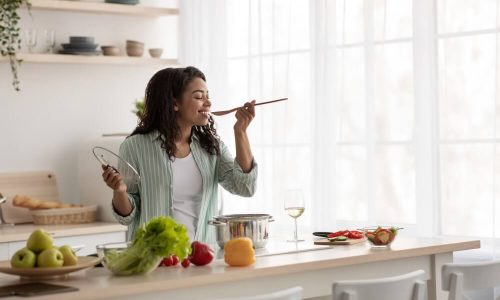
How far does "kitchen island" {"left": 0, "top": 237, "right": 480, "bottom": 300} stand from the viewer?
2.58 m

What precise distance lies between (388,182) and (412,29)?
2.49 ft

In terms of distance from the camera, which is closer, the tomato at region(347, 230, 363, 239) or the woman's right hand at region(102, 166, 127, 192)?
the woman's right hand at region(102, 166, 127, 192)

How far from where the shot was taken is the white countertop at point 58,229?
462cm

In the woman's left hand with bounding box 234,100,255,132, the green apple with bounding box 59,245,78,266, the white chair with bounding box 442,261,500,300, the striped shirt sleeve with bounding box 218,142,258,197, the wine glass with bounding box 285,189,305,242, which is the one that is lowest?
the white chair with bounding box 442,261,500,300

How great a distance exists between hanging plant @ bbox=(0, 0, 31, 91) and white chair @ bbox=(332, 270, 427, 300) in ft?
9.10

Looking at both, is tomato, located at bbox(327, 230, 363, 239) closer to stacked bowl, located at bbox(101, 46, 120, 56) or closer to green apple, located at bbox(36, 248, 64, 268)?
green apple, located at bbox(36, 248, 64, 268)

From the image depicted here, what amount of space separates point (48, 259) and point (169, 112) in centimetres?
121

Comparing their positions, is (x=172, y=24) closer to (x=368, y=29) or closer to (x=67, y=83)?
(x=67, y=83)

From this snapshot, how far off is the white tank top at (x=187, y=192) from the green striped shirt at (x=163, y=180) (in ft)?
0.06

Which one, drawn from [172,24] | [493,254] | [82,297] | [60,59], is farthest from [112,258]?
[172,24]

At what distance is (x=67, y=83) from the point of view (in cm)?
553

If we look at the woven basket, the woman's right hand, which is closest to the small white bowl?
the woven basket

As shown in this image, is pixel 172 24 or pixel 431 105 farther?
pixel 172 24

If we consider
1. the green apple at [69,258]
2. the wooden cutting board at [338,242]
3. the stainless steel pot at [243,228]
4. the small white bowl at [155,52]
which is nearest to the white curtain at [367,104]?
the small white bowl at [155,52]
